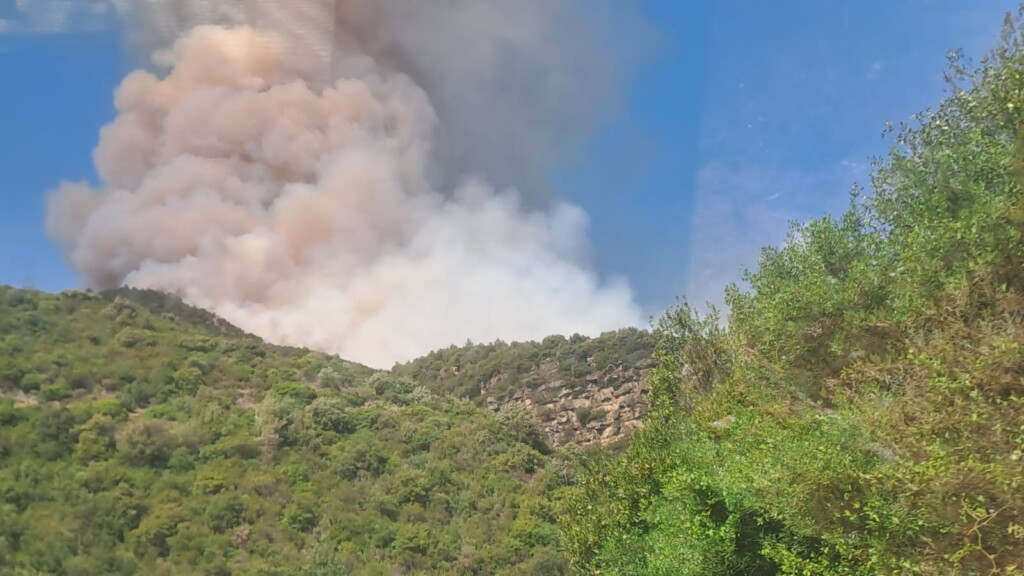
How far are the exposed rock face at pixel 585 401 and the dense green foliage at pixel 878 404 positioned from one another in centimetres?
3213

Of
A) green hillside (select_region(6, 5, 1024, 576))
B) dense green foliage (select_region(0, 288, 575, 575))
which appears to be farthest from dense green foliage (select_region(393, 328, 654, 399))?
dense green foliage (select_region(0, 288, 575, 575))

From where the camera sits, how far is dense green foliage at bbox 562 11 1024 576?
6500 mm

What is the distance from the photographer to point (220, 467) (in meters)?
27.7

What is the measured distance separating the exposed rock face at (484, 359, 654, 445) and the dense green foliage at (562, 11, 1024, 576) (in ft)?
105

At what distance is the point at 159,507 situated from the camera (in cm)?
2366

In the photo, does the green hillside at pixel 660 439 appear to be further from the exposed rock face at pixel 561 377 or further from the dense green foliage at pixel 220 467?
the exposed rock face at pixel 561 377

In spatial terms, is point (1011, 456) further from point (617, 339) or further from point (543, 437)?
point (617, 339)

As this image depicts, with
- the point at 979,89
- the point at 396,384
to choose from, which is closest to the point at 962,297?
the point at 979,89

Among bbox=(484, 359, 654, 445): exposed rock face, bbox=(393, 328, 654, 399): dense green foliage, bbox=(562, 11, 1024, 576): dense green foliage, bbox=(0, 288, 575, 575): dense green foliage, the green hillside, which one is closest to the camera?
bbox=(562, 11, 1024, 576): dense green foliage

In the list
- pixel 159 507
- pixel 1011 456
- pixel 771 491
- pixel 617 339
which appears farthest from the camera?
pixel 617 339

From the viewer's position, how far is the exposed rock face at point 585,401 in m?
50.7

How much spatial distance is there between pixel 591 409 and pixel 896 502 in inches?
1939

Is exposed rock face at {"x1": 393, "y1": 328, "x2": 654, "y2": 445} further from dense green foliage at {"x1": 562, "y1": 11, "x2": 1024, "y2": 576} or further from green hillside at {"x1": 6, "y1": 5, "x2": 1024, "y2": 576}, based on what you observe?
dense green foliage at {"x1": 562, "y1": 11, "x2": 1024, "y2": 576}

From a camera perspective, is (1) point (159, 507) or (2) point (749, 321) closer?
(2) point (749, 321)
